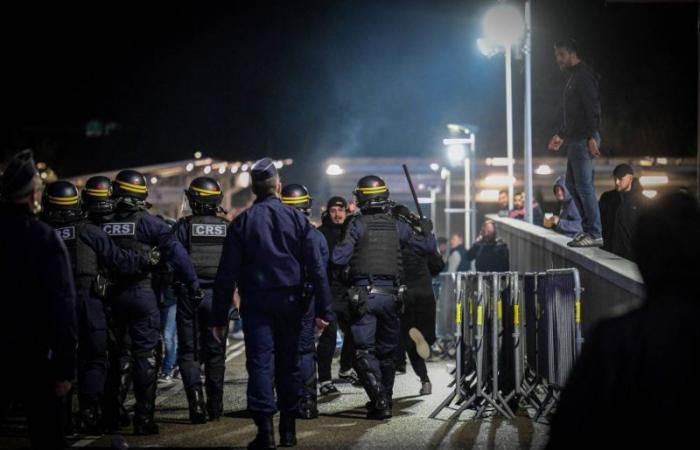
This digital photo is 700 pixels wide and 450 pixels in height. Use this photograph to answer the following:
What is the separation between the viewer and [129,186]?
9320mm

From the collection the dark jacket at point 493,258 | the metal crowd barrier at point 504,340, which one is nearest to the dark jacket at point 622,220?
the metal crowd barrier at point 504,340

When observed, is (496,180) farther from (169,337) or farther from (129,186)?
(129,186)

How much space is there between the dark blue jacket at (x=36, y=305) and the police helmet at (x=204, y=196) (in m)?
4.73

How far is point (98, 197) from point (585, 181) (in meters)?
5.13

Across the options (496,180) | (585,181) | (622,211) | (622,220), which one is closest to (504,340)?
(585,181)

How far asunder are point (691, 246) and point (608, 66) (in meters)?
36.8

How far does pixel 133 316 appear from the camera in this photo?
8977 mm

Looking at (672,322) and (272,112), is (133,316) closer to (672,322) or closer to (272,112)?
(672,322)

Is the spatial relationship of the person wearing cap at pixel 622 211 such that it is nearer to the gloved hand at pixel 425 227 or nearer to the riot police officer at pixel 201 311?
the gloved hand at pixel 425 227

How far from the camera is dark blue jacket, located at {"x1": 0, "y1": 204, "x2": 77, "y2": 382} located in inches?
201

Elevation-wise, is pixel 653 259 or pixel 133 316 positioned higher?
pixel 653 259

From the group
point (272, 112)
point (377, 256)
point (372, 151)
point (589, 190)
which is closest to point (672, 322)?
point (377, 256)

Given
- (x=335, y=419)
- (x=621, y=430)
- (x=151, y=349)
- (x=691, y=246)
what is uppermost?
(x=691, y=246)

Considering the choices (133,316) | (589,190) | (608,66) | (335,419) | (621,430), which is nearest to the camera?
(621,430)
